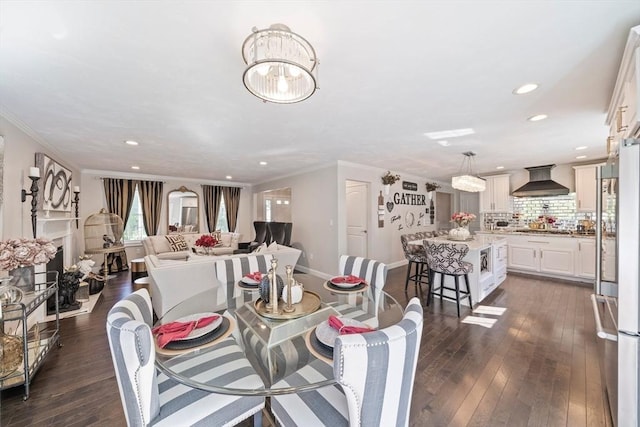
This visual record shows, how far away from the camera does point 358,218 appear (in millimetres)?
5906

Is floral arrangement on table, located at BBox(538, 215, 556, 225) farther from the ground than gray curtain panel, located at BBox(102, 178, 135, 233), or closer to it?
closer to it

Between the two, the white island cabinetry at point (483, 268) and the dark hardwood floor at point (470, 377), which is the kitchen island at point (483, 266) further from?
the dark hardwood floor at point (470, 377)

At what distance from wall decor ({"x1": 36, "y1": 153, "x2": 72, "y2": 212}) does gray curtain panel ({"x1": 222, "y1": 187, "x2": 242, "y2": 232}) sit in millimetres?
3556

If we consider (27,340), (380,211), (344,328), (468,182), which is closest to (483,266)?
(468,182)

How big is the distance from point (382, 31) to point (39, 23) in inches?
70.5

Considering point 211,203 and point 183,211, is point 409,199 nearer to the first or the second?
point 211,203

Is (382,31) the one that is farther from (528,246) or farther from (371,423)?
(528,246)

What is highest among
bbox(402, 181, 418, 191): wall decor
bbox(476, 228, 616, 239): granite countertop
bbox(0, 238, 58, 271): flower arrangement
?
bbox(402, 181, 418, 191): wall decor

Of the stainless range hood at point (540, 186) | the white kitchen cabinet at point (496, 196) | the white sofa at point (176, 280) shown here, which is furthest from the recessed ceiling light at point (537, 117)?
the white kitchen cabinet at point (496, 196)

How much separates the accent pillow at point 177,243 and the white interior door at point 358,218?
405 cm

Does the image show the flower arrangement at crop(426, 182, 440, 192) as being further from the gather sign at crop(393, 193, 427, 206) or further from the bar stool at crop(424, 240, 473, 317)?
the bar stool at crop(424, 240, 473, 317)

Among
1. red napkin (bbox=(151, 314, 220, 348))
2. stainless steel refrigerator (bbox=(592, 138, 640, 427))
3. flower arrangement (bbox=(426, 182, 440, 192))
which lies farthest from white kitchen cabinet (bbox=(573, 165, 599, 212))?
red napkin (bbox=(151, 314, 220, 348))

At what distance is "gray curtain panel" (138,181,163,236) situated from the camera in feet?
20.4

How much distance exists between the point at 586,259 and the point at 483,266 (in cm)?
231
